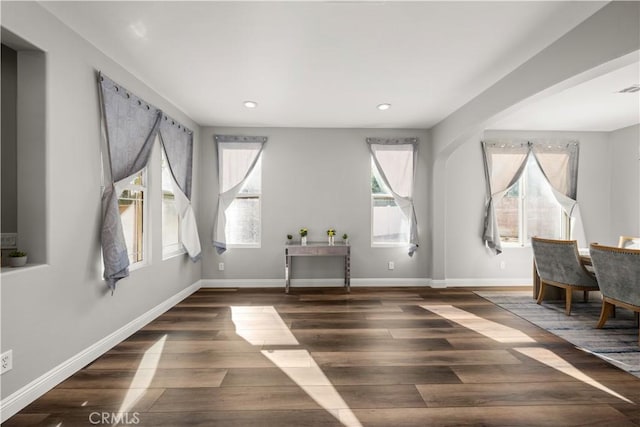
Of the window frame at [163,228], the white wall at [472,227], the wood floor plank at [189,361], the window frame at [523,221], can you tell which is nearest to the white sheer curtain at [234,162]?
the window frame at [163,228]

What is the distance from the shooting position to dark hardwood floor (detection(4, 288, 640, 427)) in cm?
188

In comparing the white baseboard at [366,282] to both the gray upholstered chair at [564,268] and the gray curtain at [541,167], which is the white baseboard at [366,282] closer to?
the gray curtain at [541,167]

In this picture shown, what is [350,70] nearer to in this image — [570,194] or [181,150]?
[181,150]

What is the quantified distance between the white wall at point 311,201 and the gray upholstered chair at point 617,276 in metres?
2.28

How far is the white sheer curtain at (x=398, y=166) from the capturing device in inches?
199

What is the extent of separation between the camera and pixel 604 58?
2.08 metres

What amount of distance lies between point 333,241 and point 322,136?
1703 mm

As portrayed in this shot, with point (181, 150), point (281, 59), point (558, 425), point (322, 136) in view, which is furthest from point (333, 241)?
point (558, 425)

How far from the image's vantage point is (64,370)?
2240mm

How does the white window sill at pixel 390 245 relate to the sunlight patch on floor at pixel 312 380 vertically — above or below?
above

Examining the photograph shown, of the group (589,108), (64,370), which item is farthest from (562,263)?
(64,370)

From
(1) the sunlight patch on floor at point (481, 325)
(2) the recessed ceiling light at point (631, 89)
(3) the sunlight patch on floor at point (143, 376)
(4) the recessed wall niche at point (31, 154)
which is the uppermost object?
(2) the recessed ceiling light at point (631, 89)

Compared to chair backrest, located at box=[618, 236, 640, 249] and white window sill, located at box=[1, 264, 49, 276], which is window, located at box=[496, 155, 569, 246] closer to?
chair backrest, located at box=[618, 236, 640, 249]

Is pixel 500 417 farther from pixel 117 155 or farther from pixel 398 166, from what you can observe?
pixel 398 166
